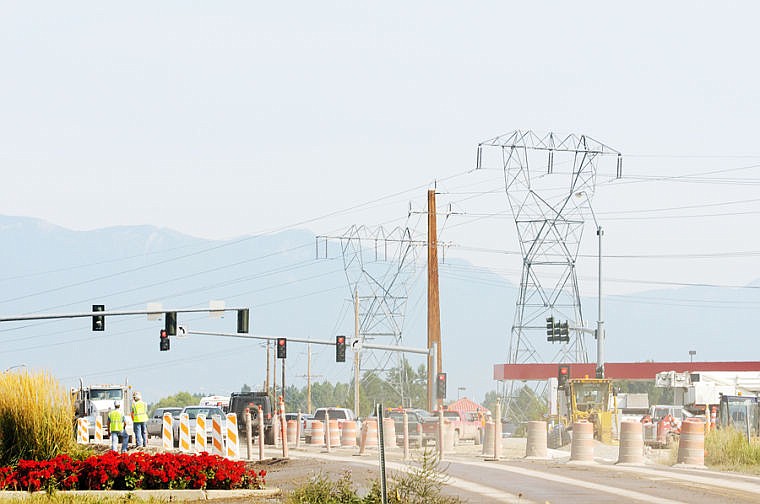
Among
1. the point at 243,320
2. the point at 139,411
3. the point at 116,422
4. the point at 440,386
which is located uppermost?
the point at 243,320

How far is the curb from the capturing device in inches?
808

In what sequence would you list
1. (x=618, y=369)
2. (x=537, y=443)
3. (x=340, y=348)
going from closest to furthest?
(x=537, y=443) < (x=340, y=348) < (x=618, y=369)

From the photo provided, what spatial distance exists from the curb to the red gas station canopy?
71.4 m

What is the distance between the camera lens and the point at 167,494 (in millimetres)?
21391

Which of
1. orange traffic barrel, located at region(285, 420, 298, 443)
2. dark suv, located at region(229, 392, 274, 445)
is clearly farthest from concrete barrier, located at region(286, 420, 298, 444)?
dark suv, located at region(229, 392, 274, 445)

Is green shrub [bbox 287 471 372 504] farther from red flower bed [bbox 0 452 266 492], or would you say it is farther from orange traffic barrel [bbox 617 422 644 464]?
orange traffic barrel [bbox 617 422 644 464]

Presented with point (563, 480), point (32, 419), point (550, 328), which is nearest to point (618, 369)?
point (550, 328)

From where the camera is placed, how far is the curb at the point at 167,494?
20.5 metres

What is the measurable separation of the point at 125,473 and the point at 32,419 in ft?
7.65

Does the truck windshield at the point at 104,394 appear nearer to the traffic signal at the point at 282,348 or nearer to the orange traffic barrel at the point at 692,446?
the traffic signal at the point at 282,348

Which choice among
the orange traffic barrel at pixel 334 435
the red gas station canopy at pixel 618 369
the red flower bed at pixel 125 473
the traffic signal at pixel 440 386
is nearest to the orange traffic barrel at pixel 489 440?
the orange traffic barrel at pixel 334 435

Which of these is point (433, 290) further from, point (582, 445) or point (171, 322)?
point (582, 445)

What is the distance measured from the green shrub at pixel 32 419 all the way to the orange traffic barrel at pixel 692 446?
14.7 meters

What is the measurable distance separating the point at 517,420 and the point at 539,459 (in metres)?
51.3
